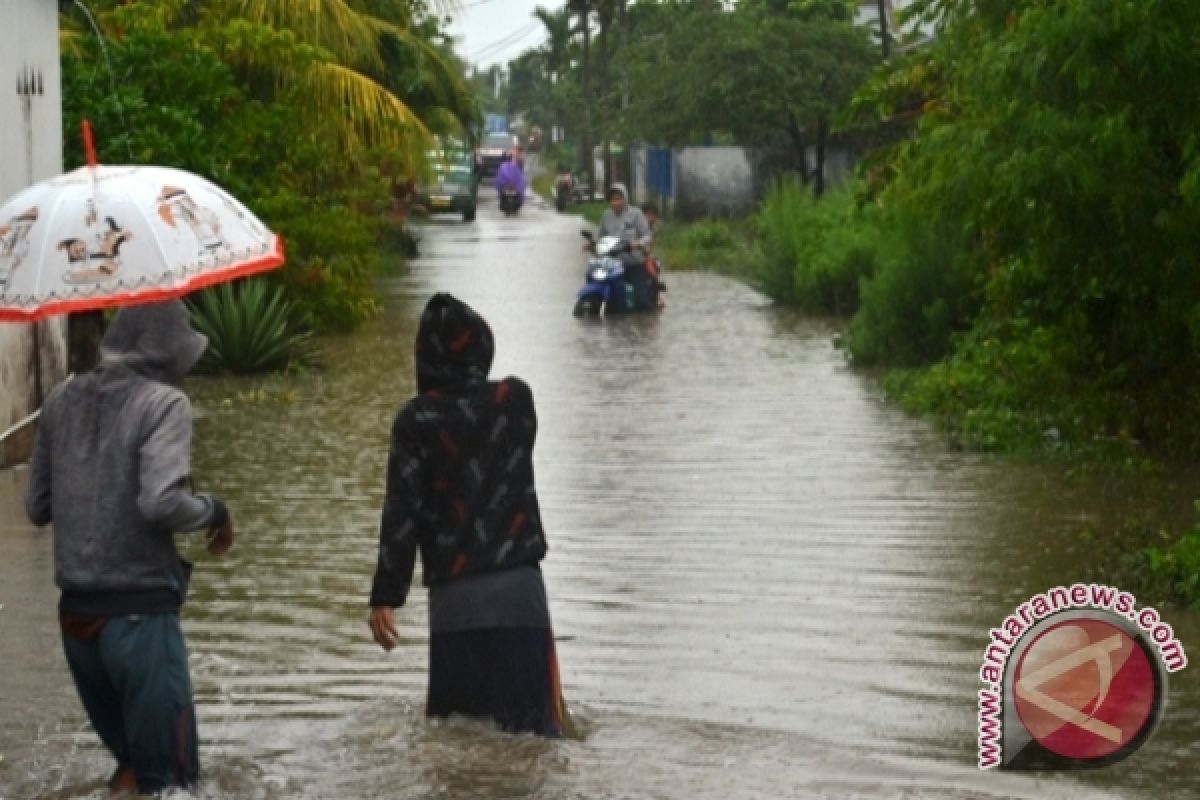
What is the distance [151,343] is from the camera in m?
6.41

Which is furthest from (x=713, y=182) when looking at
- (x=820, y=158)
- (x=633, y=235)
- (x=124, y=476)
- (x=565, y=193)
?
(x=124, y=476)

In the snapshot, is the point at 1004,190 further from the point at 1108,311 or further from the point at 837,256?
the point at 837,256

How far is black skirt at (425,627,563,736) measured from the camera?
701 cm

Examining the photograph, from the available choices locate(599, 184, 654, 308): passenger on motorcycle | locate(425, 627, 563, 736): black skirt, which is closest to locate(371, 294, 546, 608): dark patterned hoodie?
locate(425, 627, 563, 736): black skirt

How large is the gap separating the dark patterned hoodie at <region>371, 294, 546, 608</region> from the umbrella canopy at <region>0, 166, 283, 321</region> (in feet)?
1.96

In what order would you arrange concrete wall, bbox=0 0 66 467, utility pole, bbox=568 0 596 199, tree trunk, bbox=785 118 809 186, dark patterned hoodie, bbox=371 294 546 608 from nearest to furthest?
dark patterned hoodie, bbox=371 294 546 608 < concrete wall, bbox=0 0 66 467 < tree trunk, bbox=785 118 809 186 < utility pole, bbox=568 0 596 199

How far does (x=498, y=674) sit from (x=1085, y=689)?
2310 millimetres

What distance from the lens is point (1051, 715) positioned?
796cm

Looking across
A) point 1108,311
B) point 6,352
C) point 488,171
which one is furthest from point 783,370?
point 488,171

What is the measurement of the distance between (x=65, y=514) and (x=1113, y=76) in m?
6.71

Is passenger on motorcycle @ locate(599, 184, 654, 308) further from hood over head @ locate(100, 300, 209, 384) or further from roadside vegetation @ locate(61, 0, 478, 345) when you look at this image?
hood over head @ locate(100, 300, 209, 384)

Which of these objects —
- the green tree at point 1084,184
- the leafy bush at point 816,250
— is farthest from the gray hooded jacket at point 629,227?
the green tree at point 1084,184

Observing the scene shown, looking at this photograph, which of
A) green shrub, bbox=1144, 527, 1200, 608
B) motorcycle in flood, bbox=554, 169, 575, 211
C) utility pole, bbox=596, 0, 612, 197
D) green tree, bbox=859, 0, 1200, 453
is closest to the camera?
green shrub, bbox=1144, 527, 1200, 608

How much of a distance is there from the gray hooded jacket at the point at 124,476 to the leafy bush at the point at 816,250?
60.7 ft
